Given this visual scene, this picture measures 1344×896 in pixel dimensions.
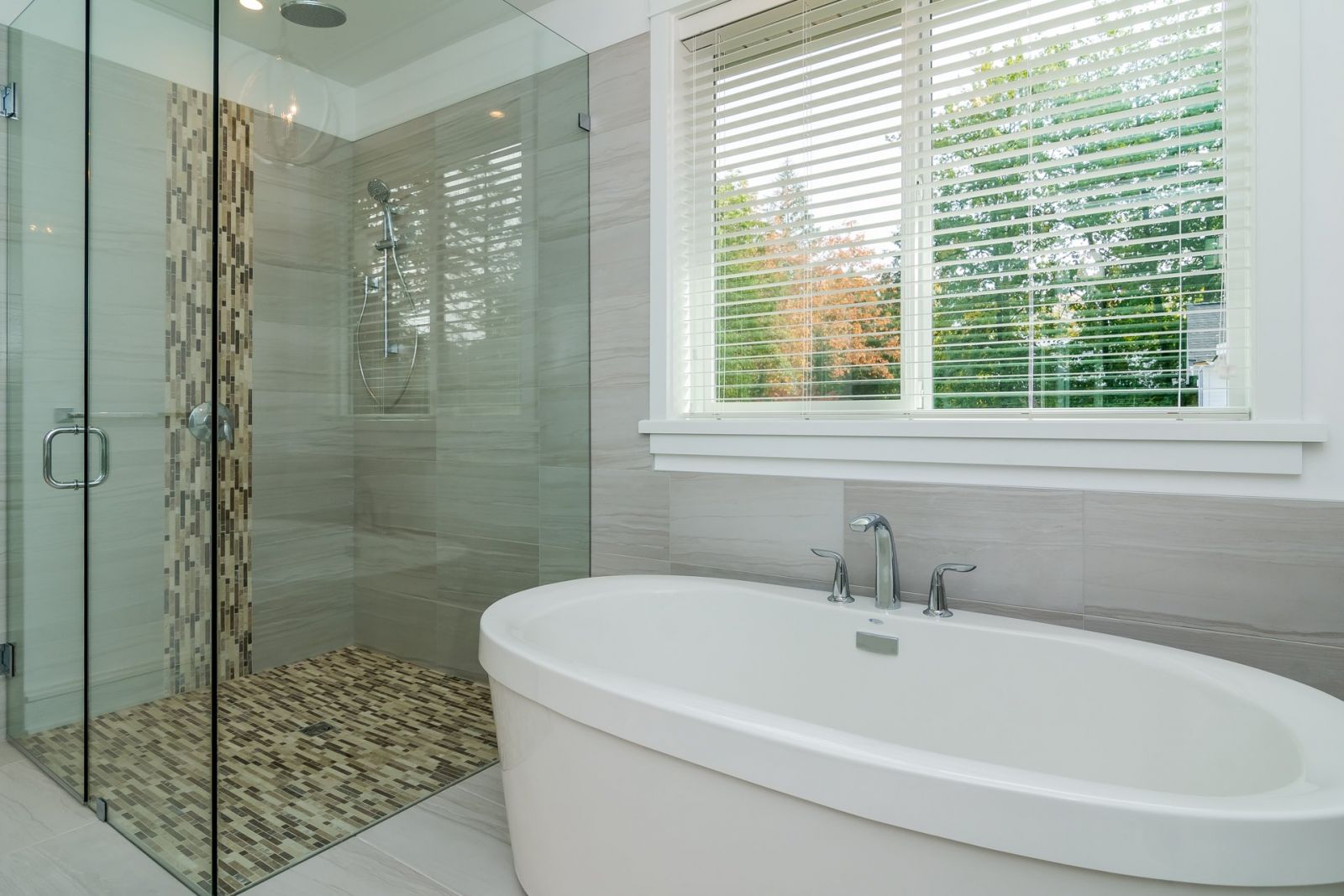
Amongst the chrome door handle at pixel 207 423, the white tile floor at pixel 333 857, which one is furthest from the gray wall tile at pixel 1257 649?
the chrome door handle at pixel 207 423

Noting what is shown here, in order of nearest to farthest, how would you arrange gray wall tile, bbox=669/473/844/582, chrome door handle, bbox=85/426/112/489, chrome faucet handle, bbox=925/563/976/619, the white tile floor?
the white tile floor, chrome faucet handle, bbox=925/563/976/619, chrome door handle, bbox=85/426/112/489, gray wall tile, bbox=669/473/844/582

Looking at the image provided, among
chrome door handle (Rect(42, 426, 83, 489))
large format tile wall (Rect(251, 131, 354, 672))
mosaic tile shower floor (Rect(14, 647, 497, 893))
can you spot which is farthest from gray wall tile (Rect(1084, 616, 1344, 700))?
chrome door handle (Rect(42, 426, 83, 489))

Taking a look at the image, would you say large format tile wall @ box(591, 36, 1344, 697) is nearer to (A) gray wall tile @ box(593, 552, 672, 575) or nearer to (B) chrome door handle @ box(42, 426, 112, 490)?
(A) gray wall tile @ box(593, 552, 672, 575)

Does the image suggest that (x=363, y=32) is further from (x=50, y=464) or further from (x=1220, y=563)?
(x=1220, y=563)

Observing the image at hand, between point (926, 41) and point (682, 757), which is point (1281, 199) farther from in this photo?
point (682, 757)

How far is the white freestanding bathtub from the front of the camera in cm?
88

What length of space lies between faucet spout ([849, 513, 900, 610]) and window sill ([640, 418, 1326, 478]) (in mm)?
229

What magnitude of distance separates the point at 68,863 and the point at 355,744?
64cm

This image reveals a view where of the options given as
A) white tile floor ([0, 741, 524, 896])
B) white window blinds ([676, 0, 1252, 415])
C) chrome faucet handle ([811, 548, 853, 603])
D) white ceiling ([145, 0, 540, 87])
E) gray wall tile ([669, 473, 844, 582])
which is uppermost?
white ceiling ([145, 0, 540, 87])

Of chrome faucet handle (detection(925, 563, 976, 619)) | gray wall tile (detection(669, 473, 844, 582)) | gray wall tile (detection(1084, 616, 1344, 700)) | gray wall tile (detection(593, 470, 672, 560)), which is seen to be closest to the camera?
gray wall tile (detection(1084, 616, 1344, 700))

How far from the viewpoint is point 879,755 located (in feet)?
3.31

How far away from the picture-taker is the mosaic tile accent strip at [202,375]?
1.63m

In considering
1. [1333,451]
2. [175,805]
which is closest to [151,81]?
[175,805]

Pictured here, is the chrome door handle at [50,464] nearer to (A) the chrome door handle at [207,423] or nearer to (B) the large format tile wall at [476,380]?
(A) the chrome door handle at [207,423]
